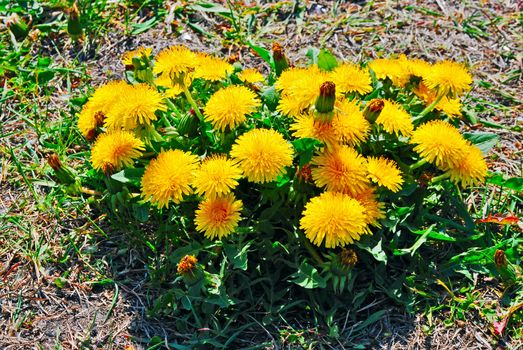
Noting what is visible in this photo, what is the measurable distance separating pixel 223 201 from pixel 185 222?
39cm

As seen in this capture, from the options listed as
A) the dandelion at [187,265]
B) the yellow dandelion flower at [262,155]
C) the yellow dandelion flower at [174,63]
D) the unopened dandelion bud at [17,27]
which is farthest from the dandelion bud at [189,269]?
the unopened dandelion bud at [17,27]

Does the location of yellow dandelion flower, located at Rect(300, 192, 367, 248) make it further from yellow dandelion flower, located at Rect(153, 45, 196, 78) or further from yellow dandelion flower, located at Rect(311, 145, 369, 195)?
yellow dandelion flower, located at Rect(153, 45, 196, 78)

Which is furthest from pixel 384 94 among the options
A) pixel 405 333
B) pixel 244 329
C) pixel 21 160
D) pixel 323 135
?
pixel 21 160

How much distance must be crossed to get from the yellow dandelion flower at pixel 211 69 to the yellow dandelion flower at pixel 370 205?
0.86 metres

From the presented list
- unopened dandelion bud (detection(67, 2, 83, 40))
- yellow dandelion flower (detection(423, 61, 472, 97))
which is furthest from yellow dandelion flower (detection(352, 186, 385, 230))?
unopened dandelion bud (detection(67, 2, 83, 40))

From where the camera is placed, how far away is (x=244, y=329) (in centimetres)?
236

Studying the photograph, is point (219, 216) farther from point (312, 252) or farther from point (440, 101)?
point (440, 101)

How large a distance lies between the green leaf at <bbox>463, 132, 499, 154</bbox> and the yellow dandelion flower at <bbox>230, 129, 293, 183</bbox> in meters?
0.99

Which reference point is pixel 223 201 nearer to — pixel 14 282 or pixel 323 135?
pixel 323 135

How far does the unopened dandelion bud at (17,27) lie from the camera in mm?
3676

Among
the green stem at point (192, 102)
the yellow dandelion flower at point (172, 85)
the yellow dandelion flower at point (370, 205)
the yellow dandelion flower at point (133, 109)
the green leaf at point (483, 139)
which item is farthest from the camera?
the green leaf at point (483, 139)

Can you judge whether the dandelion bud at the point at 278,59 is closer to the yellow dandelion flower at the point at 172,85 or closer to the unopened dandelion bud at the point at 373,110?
the yellow dandelion flower at the point at 172,85

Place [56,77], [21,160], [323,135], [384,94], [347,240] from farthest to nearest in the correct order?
[56,77]
[21,160]
[384,94]
[323,135]
[347,240]

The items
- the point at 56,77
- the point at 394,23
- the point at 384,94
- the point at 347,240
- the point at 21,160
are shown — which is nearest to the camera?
the point at 347,240
